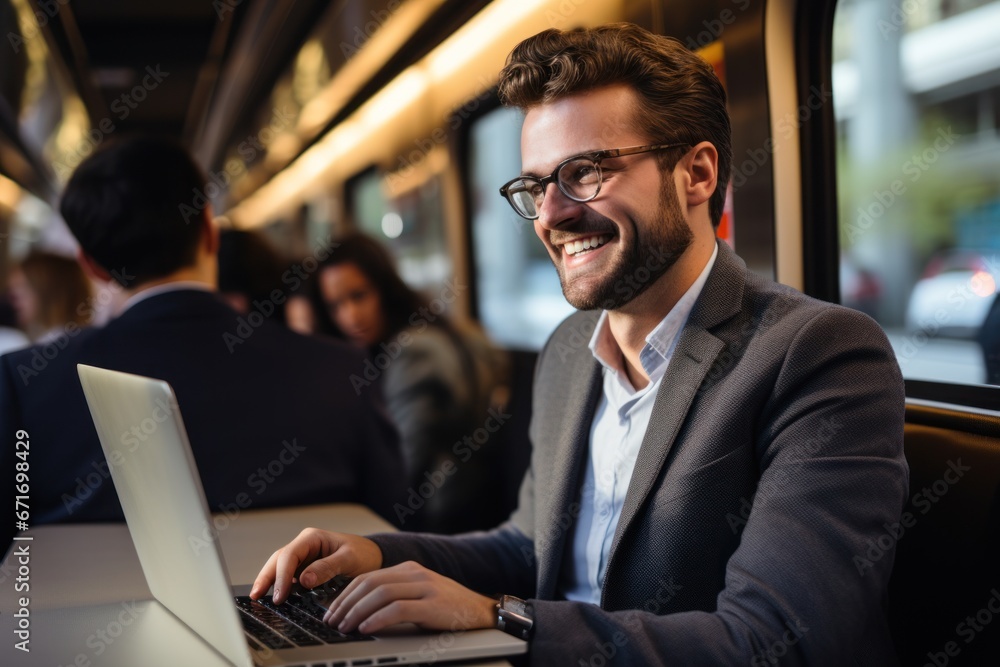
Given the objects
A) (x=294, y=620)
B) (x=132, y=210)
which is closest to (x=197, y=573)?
(x=294, y=620)

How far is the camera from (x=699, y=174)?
161 centimetres

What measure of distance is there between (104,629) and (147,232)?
113cm

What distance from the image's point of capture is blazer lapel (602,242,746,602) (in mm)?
1414

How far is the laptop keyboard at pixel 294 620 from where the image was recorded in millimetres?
1132

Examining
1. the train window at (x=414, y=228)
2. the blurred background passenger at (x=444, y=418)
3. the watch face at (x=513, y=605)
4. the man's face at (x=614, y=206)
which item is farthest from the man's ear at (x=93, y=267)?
the train window at (x=414, y=228)

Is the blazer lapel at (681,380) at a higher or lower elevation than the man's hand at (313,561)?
higher

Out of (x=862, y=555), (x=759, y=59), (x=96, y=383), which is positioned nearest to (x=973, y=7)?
(x=759, y=59)

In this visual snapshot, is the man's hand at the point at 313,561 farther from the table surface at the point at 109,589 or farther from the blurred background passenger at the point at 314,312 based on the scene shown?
the blurred background passenger at the point at 314,312

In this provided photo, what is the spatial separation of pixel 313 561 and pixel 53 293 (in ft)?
15.1

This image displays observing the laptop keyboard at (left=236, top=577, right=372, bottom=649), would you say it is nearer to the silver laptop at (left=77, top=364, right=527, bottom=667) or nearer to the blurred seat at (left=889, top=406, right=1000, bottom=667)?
the silver laptop at (left=77, top=364, right=527, bottom=667)

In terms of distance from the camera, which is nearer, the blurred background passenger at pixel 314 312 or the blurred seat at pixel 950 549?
the blurred seat at pixel 950 549

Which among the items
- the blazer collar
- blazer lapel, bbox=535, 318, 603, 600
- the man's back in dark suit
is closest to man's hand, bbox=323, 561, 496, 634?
blazer lapel, bbox=535, 318, 603, 600

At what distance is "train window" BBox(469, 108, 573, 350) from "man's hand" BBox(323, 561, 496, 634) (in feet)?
9.09

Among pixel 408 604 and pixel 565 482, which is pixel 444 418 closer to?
pixel 565 482
